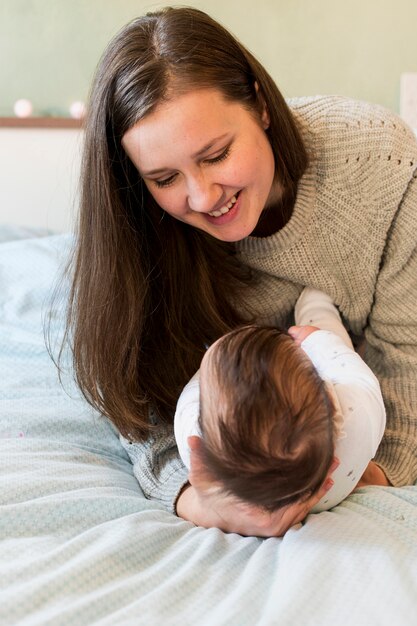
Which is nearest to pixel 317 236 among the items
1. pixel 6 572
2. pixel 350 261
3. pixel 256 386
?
pixel 350 261

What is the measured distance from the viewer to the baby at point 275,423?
0.82m

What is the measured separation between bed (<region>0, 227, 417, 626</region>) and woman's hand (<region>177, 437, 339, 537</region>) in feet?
0.06

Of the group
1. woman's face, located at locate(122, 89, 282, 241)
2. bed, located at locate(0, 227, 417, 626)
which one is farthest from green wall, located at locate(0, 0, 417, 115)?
bed, located at locate(0, 227, 417, 626)

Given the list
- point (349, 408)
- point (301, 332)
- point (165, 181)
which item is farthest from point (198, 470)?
point (165, 181)

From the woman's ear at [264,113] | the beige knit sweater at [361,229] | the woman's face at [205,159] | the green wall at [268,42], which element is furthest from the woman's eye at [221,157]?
the green wall at [268,42]

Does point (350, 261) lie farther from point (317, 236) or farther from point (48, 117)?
point (48, 117)

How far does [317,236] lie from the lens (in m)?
1.33

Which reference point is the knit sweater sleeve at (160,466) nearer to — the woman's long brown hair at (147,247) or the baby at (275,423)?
the woman's long brown hair at (147,247)

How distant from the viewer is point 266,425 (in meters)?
0.83

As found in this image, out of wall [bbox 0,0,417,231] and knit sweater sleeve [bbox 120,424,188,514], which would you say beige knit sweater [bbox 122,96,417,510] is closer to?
knit sweater sleeve [bbox 120,424,188,514]

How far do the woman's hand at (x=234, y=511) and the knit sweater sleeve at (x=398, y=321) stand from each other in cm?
33

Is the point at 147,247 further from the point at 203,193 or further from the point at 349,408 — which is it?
the point at 349,408

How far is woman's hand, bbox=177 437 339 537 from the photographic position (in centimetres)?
89

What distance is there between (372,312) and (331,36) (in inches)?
55.9
